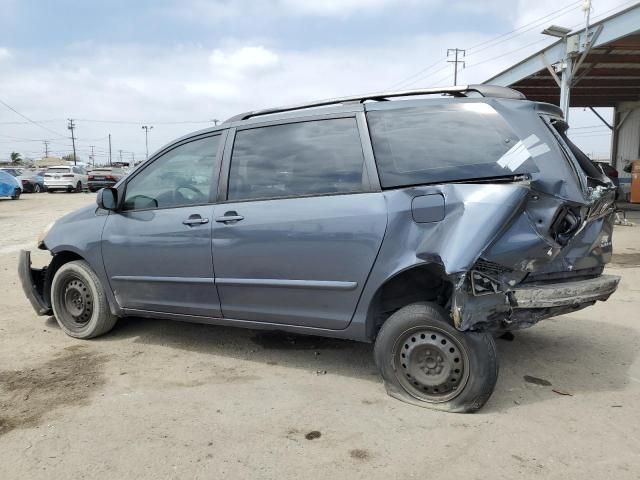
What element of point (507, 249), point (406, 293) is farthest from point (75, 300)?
point (507, 249)

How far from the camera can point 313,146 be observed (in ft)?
12.0

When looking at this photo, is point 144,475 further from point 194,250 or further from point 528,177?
point 528,177

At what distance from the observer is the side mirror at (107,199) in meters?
4.33

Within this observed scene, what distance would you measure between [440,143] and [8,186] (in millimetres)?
24424

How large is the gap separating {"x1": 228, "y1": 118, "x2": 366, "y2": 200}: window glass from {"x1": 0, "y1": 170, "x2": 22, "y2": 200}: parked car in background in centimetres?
2268

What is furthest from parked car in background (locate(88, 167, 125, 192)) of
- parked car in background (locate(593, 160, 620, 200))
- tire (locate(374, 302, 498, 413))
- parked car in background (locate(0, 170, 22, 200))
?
tire (locate(374, 302, 498, 413))

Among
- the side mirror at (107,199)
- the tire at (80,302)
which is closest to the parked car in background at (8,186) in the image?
the tire at (80,302)

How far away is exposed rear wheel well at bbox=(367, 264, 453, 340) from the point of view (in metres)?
3.39

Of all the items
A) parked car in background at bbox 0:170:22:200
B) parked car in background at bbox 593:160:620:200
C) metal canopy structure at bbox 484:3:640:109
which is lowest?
parked car in background at bbox 0:170:22:200

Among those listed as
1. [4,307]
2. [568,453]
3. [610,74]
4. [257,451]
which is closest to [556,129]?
[568,453]

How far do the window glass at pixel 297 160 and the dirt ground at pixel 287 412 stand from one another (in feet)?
4.51

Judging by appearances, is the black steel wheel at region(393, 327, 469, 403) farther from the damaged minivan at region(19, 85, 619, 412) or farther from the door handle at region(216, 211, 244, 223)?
the door handle at region(216, 211, 244, 223)

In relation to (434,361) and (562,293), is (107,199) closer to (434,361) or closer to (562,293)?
(434,361)

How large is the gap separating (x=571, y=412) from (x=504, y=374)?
64 centimetres
